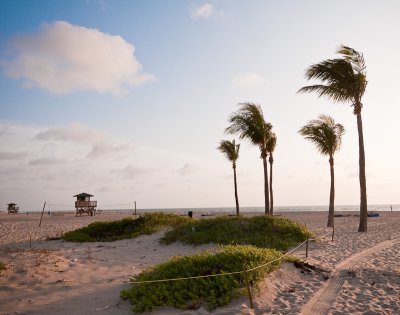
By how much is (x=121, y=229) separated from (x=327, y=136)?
16.5 m

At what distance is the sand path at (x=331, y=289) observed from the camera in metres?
6.77

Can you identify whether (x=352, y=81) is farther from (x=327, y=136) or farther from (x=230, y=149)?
(x=230, y=149)

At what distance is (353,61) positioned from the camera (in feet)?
68.0

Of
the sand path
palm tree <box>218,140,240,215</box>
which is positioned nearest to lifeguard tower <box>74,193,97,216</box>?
palm tree <box>218,140,240,215</box>

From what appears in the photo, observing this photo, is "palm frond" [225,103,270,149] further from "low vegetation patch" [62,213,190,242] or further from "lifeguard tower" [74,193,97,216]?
"lifeguard tower" [74,193,97,216]

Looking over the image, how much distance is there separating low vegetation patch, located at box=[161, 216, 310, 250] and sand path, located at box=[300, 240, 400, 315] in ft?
10.0

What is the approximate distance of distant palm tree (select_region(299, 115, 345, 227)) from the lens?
25.5 metres

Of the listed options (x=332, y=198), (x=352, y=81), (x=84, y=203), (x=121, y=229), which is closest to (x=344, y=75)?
(x=352, y=81)

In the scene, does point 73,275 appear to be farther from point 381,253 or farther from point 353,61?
point 353,61

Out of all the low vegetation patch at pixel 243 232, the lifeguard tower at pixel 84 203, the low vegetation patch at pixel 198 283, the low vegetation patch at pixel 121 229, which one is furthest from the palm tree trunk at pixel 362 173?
the lifeguard tower at pixel 84 203

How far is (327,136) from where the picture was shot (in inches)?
1005

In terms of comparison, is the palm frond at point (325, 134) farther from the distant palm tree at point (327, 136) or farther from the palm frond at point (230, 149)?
the palm frond at point (230, 149)

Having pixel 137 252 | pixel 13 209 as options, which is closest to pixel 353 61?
pixel 137 252

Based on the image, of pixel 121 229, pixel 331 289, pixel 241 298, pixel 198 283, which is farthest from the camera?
pixel 121 229
